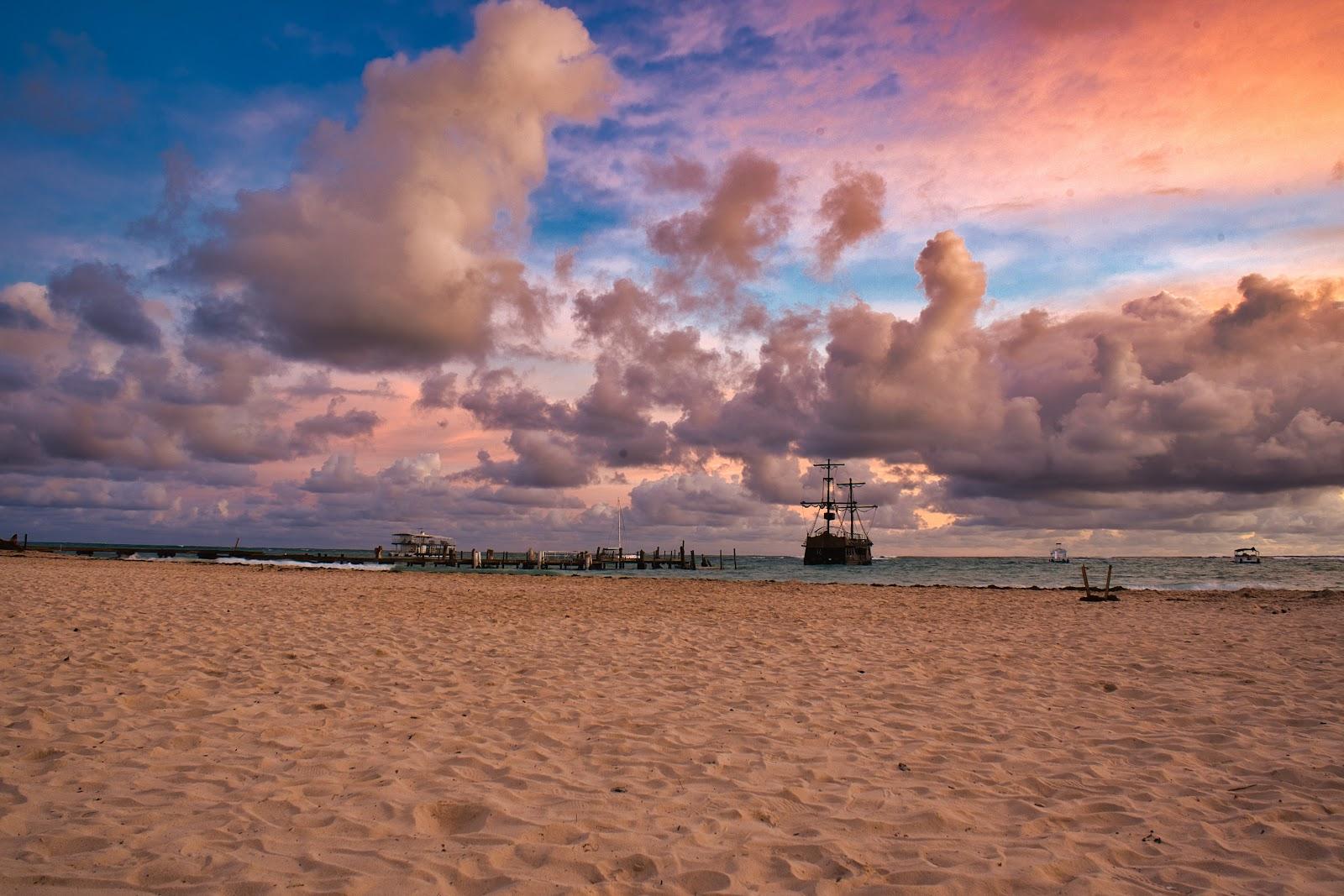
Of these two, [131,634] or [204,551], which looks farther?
[204,551]

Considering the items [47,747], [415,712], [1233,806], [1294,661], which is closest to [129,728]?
[47,747]

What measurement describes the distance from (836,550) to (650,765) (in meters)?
87.2

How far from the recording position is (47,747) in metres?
5.54

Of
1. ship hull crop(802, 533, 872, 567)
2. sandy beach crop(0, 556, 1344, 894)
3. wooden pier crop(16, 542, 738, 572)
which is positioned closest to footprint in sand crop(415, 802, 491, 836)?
sandy beach crop(0, 556, 1344, 894)

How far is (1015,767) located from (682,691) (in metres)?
3.69

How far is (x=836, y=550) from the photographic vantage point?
89688 mm

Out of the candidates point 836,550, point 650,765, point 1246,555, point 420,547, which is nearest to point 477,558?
point 420,547

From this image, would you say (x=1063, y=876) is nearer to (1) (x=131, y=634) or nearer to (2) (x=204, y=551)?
(1) (x=131, y=634)

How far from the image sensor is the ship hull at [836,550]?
3519 inches

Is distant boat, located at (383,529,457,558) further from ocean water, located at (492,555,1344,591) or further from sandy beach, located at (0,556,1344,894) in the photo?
sandy beach, located at (0,556,1344,894)

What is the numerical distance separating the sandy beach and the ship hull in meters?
78.7

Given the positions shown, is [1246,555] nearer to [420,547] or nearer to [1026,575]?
[1026,575]

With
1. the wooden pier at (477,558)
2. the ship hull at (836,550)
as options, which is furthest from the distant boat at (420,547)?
the ship hull at (836,550)

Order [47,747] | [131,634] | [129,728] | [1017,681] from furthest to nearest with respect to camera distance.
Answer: [131,634]
[1017,681]
[129,728]
[47,747]
